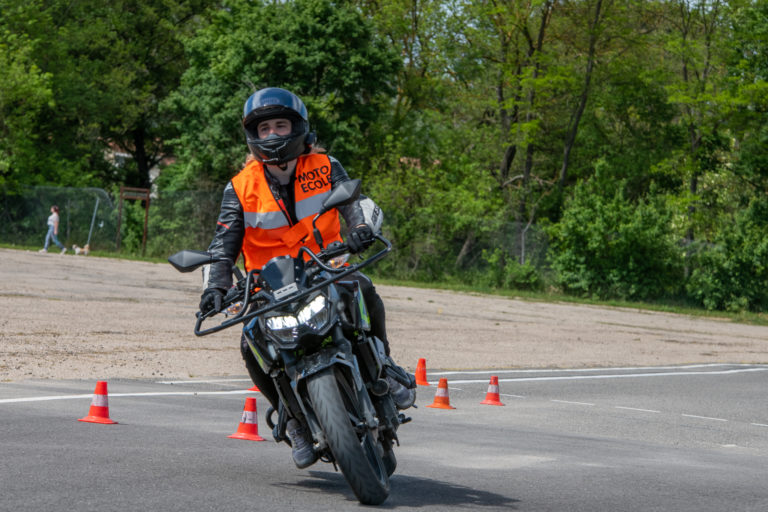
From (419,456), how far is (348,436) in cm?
246

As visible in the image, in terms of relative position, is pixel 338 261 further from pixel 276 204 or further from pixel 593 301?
pixel 593 301

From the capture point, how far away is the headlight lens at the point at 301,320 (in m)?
5.34

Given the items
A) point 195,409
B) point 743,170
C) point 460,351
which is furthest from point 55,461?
point 743,170

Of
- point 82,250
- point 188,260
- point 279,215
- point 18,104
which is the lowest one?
point 82,250

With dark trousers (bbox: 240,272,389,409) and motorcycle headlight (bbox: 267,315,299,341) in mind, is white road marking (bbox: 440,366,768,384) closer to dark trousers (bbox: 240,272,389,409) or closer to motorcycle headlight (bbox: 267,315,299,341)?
dark trousers (bbox: 240,272,389,409)

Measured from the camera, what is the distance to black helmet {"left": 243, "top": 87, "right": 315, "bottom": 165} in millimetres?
5906

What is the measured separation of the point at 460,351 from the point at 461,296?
1717cm

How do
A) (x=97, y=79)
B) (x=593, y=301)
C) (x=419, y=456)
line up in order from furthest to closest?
(x=97, y=79) → (x=593, y=301) → (x=419, y=456)

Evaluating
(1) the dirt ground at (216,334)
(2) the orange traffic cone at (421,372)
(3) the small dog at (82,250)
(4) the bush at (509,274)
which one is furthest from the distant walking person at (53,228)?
(2) the orange traffic cone at (421,372)

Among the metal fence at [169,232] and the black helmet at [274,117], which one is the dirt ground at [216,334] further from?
the metal fence at [169,232]

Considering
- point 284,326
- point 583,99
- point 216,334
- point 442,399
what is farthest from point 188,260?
point 583,99

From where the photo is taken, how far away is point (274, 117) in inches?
236

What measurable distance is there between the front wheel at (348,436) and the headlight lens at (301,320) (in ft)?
0.75

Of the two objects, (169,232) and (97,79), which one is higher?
(97,79)
